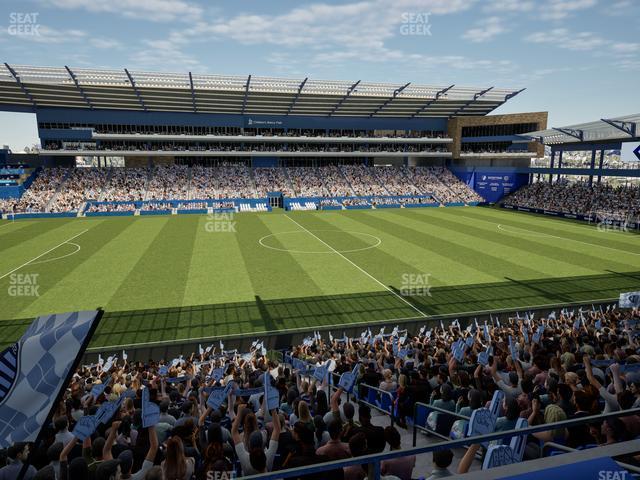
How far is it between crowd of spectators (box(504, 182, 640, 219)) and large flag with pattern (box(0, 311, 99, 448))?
176 feet

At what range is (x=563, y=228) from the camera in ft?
139

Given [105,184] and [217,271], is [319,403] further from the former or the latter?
[105,184]

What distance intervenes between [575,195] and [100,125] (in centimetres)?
6825

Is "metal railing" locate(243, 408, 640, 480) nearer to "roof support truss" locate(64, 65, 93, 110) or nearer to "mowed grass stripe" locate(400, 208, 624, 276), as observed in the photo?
"mowed grass stripe" locate(400, 208, 624, 276)

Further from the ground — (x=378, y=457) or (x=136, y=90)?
(x=136, y=90)

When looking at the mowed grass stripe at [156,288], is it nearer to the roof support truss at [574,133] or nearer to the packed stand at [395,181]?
the packed stand at [395,181]

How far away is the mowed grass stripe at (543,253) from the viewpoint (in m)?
26.6

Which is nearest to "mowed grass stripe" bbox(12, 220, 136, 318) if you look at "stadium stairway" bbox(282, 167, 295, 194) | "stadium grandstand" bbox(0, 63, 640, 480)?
"stadium grandstand" bbox(0, 63, 640, 480)

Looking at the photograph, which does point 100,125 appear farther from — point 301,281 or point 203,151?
point 301,281

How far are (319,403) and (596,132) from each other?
2128 inches

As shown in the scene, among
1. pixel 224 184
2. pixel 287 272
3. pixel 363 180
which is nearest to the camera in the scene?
pixel 287 272

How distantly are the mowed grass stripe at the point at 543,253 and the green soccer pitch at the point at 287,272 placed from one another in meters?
0.14

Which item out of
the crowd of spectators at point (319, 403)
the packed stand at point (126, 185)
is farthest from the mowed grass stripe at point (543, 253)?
the packed stand at point (126, 185)

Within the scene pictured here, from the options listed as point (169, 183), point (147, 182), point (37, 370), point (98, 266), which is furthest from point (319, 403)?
point (147, 182)
